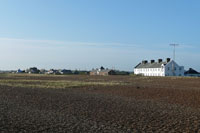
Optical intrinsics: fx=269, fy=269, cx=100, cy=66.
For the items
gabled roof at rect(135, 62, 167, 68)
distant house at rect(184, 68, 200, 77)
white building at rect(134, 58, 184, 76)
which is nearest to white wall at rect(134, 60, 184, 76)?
white building at rect(134, 58, 184, 76)

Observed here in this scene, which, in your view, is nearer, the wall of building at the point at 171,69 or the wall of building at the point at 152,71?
the wall of building at the point at 171,69

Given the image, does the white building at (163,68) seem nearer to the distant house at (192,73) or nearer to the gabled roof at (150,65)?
the gabled roof at (150,65)

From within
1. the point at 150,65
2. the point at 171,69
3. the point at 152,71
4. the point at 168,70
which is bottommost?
the point at 152,71

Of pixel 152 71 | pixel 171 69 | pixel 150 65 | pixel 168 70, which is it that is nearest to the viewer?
pixel 168 70

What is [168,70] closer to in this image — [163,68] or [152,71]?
[163,68]

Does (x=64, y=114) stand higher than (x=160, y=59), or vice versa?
(x=160, y=59)

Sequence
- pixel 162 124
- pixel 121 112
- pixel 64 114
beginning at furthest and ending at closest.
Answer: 1. pixel 121 112
2. pixel 64 114
3. pixel 162 124

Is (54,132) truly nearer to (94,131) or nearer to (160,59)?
(94,131)

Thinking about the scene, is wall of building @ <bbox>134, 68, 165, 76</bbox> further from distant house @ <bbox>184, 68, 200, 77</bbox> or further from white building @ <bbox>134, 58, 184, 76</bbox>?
distant house @ <bbox>184, 68, 200, 77</bbox>

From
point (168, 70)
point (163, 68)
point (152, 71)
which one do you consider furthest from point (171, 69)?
point (152, 71)

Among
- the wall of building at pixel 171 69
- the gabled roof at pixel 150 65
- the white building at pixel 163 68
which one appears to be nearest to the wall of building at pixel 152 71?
the white building at pixel 163 68

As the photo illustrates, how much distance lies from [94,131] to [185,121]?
4.71 m

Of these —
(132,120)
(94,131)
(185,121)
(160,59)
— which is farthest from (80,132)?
(160,59)

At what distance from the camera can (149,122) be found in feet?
39.3
